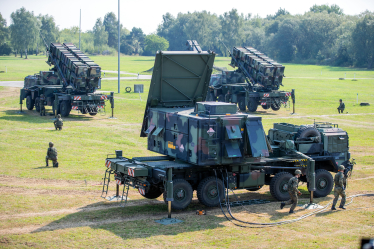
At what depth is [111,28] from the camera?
17312 cm

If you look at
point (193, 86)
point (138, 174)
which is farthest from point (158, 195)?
point (193, 86)

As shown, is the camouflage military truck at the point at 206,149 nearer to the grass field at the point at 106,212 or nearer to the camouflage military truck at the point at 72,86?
the grass field at the point at 106,212

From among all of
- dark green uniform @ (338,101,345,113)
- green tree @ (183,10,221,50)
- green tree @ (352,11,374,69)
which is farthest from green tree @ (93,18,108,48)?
dark green uniform @ (338,101,345,113)

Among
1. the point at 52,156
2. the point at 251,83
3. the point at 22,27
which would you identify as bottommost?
the point at 52,156

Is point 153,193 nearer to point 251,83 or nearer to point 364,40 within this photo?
point 251,83

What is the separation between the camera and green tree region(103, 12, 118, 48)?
162m

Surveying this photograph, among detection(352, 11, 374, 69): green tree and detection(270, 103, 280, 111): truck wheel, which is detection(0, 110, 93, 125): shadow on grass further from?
detection(352, 11, 374, 69): green tree

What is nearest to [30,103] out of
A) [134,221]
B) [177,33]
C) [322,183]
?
[134,221]

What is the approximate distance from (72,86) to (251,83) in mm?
13666

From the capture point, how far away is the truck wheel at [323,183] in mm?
14633

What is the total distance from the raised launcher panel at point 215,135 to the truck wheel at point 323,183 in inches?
101

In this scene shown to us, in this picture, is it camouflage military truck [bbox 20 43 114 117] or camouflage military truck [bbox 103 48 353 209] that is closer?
camouflage military truck [bbox 103 48 353 209]

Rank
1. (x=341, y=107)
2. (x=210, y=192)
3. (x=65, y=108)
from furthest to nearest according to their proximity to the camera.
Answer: (x=341, y=107) < (x=65, y=108) < (x=210, y=192)

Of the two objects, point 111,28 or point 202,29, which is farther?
point 111,28
